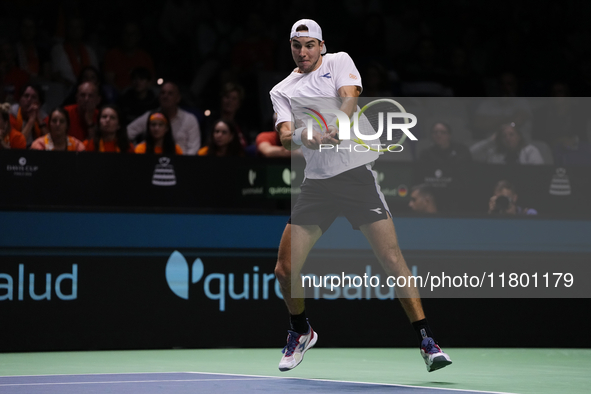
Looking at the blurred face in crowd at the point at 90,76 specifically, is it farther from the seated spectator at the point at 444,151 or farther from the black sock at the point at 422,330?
the black sock at the point at 422,330

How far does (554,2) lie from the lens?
11.6m

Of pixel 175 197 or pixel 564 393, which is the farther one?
pixel 175 197

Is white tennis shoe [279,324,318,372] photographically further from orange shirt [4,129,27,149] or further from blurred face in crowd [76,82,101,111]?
blurred face in crowd [76,82,101,111]

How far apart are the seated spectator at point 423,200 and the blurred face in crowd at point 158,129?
6.84 ft

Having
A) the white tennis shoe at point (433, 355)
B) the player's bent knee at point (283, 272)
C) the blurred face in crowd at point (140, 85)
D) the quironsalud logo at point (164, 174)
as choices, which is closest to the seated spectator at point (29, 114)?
the blurred face in crowd at point (140, 85)

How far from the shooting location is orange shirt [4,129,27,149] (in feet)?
23.4

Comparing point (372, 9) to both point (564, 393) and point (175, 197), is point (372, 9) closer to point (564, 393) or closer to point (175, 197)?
point (175, 197)

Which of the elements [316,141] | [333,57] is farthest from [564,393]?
[333,57]

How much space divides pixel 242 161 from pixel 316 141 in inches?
92.2

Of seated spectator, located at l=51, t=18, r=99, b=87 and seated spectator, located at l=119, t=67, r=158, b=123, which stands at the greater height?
seated spectator, located at l=51, t=18, r=99, b=87

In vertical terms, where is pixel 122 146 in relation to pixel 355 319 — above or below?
above

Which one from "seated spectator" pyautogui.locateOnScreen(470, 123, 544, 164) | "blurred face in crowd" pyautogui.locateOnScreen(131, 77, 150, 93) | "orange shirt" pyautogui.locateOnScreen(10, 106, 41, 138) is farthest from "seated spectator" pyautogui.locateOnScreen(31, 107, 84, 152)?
"seated spectator" pyautogui.locateOnScreen(470, 123, 544, 164)

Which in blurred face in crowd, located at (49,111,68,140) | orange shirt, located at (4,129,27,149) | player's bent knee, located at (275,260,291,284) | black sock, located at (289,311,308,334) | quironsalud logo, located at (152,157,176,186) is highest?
blurred face in crowd, located at (49,111,68,140)

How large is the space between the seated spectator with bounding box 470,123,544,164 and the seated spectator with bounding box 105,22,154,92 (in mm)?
3779
